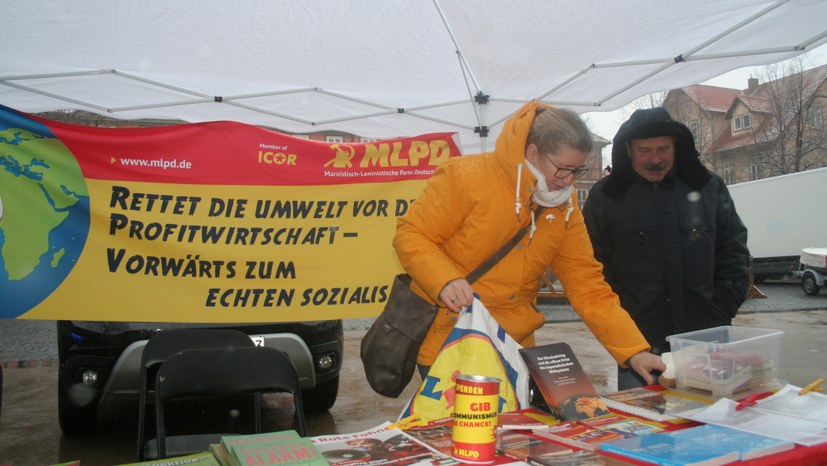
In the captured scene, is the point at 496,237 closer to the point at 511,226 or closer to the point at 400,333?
the point at 511,226

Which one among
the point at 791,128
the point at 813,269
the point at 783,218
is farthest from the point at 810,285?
the point at 791,128

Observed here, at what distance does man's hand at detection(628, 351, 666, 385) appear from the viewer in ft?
6.95

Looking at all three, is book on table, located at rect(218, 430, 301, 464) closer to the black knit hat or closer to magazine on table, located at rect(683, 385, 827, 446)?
magazine on table, located at rect(683, 385, 827, 446)

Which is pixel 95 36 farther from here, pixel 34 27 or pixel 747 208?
pixel 747 208

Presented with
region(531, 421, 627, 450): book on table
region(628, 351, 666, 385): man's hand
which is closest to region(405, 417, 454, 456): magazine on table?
region(531, 421, 627, 450): book on table

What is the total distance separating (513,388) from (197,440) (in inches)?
67.3

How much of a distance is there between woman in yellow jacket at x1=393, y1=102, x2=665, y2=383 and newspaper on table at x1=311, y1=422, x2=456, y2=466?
60cm

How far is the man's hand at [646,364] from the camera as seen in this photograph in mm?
2119

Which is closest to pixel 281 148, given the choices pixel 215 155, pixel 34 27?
pixel 215 155

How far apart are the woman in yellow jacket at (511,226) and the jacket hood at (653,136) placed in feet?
2.12

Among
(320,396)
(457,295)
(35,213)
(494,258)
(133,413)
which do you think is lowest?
(320,396)

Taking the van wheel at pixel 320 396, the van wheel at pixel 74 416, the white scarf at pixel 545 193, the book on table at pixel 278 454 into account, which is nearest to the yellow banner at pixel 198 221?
the van wheel at pixel 74 416

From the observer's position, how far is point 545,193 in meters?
2.19

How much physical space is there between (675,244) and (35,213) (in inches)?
156
